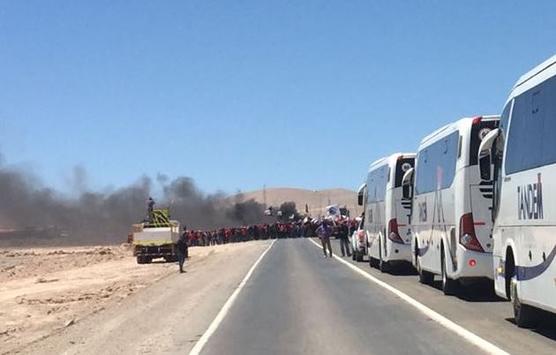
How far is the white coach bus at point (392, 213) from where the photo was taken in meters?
28.8

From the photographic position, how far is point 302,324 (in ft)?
52.7

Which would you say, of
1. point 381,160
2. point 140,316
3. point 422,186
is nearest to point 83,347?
point 140,316

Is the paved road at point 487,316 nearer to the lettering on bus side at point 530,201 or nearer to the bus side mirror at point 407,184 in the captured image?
the lettering on bus side at point 530,201

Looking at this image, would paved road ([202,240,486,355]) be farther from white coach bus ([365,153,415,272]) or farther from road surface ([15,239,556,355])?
white coach bus ([365,153,415,272])

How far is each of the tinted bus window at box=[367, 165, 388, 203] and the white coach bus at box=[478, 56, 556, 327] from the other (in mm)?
14735

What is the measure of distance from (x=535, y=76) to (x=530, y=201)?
1825 millimetres

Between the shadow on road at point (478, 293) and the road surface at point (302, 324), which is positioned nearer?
the road surface at point (302, 324)

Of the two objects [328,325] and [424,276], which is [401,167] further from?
[328,325]

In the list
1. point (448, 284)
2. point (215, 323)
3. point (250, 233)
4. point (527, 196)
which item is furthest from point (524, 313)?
point (250, 233)

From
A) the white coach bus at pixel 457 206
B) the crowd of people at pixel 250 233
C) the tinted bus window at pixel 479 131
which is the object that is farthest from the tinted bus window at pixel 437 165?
the crowd of people at pixel 250 233

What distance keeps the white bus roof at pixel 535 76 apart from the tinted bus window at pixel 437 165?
16.8 feet

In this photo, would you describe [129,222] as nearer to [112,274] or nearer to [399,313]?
[112,274]

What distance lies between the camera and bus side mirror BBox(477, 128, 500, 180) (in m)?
16.2

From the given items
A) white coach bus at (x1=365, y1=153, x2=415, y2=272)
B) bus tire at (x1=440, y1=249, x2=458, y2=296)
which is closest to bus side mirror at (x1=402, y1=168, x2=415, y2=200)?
white coach bus at (x1=365, y1=153, x2=415, y2=272)
